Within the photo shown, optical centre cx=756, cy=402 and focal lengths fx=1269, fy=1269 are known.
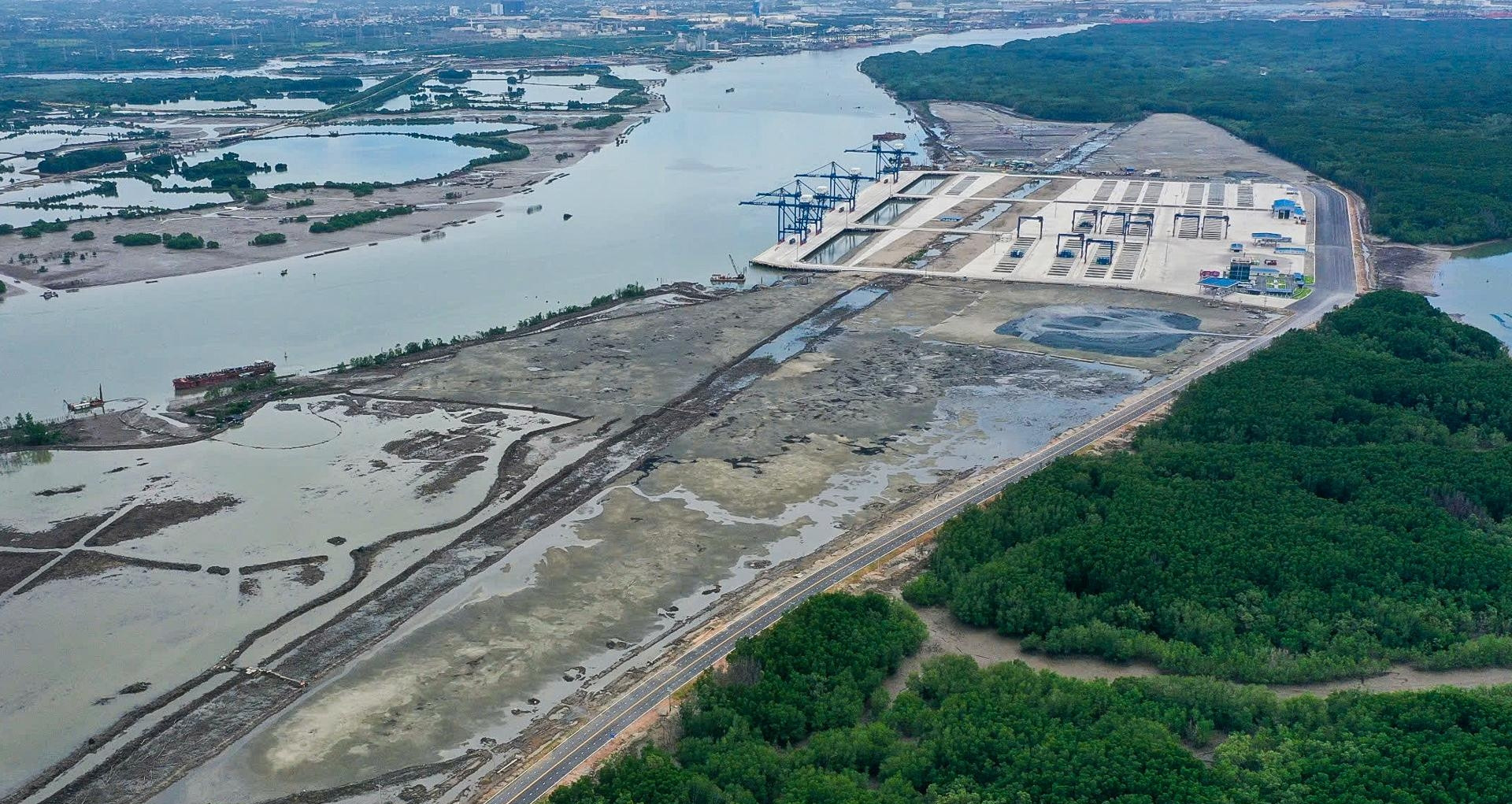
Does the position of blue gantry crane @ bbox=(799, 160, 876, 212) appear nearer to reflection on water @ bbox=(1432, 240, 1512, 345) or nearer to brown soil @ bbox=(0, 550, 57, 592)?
reflection on water @ bbox=(1432, 240, 1512, 345)

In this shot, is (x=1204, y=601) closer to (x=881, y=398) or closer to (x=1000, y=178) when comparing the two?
(x=881, y=398)

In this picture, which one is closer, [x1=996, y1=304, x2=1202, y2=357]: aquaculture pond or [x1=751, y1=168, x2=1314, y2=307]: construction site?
[x1=996, y1=304, x2=1202, y2=357]: aquaculture pond

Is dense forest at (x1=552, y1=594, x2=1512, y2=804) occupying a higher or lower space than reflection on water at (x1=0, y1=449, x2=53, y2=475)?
lower

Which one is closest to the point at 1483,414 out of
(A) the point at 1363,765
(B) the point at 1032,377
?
(B) the point at 1032,377

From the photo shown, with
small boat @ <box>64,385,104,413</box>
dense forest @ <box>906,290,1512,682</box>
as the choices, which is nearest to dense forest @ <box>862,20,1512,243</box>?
dense forest @ <box>906,290,1512,682</box>

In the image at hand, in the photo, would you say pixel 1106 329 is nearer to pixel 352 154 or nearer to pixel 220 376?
pixel 220 376

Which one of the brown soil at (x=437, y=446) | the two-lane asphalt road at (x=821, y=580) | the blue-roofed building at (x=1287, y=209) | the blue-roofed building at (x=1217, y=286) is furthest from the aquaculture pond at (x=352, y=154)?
the two-lane asphalt road at (x=821, y=580)

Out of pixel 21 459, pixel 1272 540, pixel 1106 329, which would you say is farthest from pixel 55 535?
pixel 1106 329

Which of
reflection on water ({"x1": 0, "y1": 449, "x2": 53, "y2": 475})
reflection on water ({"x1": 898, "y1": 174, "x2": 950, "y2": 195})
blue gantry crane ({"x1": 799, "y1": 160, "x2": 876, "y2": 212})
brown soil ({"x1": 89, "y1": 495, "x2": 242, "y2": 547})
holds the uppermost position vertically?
blue gantry crane ({"x1": 799, "y1": 160, "x2": 876, "y2": 212})

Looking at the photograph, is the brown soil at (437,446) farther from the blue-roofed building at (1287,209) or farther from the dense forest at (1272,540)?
the blue-roofed building at (1287,209)
